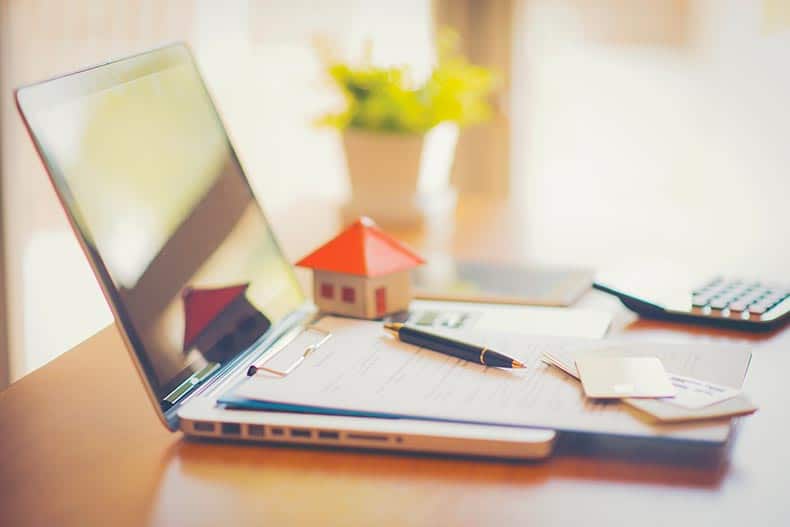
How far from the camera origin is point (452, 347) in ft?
2.72

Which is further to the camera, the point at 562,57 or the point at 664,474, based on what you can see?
the point at 562,57

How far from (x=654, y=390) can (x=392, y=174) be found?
840 mm

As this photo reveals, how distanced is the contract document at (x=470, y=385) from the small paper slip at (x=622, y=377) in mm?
10

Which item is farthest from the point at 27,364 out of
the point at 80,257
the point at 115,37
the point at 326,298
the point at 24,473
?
the point at 24,473

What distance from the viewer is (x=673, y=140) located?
8.34ft

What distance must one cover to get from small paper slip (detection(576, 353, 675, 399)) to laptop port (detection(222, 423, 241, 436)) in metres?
0.27

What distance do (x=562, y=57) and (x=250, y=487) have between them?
2199 millimetres

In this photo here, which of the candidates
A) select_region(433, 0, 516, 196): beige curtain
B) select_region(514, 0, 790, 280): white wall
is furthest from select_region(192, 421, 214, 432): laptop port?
select_region(433, 0, 516, 196): beige curtain

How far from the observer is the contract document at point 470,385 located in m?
0.70

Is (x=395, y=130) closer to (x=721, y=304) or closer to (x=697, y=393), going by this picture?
(x=721, y=304)

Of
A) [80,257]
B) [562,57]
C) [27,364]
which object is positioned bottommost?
[27,364]

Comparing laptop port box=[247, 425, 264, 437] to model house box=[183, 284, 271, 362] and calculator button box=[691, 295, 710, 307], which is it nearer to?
model house box=[183, 284, 271, 362]

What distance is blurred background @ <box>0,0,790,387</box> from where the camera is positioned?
1.36 m

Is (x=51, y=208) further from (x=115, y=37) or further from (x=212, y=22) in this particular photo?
(x=212, y=22)
